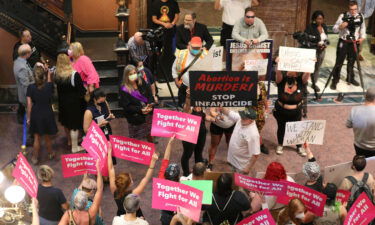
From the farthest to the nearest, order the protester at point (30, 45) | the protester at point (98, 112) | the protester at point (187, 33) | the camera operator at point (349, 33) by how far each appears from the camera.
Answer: the camera operator at point (349, 33), the protester at point (187, 33), the protester at point (30, 45), the protester at point (98, 112)

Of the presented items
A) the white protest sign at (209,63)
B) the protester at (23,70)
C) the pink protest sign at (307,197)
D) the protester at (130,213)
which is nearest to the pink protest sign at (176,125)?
the pink protest sign at (307,197)

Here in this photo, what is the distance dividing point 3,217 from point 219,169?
14.0 ft

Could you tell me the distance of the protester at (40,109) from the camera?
28.1 feet

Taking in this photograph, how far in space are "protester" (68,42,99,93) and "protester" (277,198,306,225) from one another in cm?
492

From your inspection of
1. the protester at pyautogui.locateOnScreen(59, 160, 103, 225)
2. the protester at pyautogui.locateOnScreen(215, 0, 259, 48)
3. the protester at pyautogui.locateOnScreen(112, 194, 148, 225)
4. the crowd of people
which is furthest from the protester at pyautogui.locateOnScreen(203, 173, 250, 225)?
the protester at pyautogui.locateOnScreen(215, 0, 259, 48)

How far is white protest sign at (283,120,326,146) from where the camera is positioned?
24.4ft

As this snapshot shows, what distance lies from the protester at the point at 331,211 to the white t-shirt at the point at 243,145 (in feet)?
5.21

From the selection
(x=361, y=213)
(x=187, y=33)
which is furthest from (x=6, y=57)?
(x=361, y=213)

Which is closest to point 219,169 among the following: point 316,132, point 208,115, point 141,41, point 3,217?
point 208,115

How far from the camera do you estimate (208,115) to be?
320 inches

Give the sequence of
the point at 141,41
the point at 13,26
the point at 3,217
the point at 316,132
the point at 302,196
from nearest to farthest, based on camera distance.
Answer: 1. the point at 3,217
2. the point at 302,196
3. the point at 316,132
4. the point at 141,41
5. the point at 13,26

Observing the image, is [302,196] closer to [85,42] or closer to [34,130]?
[34,130]

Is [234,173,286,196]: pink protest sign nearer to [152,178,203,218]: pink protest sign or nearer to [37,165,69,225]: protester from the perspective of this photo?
[152,178,203,218]: pink protest sign

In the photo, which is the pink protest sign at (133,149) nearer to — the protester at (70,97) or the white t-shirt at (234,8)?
the protester at (70,97)
